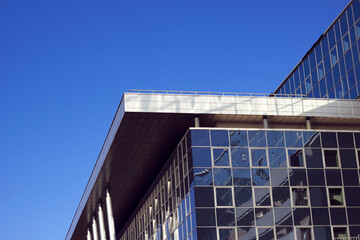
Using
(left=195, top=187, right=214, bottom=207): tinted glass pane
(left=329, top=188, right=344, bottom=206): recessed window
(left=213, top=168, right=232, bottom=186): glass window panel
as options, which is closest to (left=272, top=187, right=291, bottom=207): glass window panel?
(left=329, top=188, right=344, bottom=206): recessed window

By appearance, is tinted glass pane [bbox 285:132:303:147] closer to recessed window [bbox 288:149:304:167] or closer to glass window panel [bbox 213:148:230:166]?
recessed window [bbox 288:149:304:167]

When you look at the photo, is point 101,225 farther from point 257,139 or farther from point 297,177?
point 297,177

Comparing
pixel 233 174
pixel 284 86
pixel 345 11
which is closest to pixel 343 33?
pixel 345 11

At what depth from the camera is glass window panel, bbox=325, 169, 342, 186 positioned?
48312mm

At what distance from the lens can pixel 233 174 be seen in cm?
4738

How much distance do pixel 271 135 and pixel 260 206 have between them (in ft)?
17.1

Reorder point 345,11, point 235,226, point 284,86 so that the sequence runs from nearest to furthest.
→ point 235,226 → point 345,11 → point 284,86

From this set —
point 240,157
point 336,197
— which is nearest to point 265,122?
point 240,157

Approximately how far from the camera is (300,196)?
47531mm

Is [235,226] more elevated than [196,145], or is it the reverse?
[196,145]

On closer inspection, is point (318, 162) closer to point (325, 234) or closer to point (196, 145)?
point (325, 234)

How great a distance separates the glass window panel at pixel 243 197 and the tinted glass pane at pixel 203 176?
188cm

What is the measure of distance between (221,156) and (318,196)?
283 inches

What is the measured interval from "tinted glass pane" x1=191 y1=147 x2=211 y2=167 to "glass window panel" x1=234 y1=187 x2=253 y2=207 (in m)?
2.66
